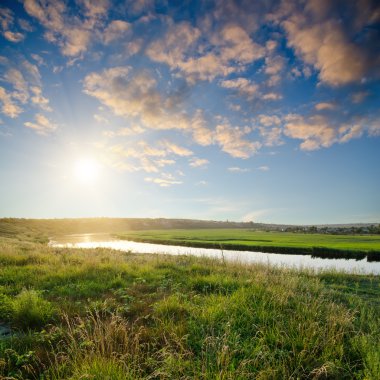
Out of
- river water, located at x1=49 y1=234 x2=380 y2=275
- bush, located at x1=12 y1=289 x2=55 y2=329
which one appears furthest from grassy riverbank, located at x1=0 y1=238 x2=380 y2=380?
river water, located at x1=49 y1=234 x2=380 y2=275

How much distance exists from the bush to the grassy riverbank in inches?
0.9

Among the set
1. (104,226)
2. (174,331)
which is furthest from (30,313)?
(104,226)

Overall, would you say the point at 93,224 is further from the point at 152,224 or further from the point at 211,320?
the point at 211,320

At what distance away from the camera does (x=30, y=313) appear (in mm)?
6098

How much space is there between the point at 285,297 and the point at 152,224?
173m

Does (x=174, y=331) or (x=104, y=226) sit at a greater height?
(x=174, y=331)

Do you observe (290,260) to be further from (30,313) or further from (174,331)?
(30,313)

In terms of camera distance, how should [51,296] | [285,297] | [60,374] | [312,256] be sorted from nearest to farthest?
[60,374] < [285,297] < [51,296] < [312,256]

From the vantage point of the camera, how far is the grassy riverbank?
4.08 metres

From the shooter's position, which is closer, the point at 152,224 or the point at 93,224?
the point at 93,224

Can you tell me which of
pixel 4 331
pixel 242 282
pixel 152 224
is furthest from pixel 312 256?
pixel 152 224

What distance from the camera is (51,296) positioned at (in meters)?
8.04

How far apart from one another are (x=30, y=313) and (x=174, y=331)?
139 inches

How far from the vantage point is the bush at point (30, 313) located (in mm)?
5992
